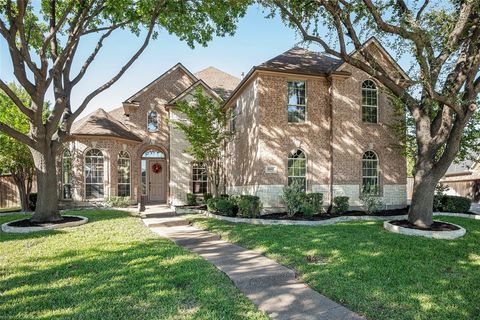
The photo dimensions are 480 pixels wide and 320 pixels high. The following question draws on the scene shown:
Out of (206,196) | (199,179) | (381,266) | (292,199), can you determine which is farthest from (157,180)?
(381,266)

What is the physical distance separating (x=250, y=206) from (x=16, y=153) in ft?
38.6

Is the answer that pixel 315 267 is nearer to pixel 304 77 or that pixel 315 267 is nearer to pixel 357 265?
pixel 357 265

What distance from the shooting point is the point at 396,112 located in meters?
14.1

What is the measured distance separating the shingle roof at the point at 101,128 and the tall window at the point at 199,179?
4214 millimetres

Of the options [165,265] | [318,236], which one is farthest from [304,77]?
[165,265]

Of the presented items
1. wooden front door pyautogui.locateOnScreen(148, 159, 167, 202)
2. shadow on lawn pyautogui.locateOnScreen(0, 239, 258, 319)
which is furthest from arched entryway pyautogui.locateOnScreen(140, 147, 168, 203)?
shadow on lawn pyautogui.locateOnScreen(0, 239, 258, 319)

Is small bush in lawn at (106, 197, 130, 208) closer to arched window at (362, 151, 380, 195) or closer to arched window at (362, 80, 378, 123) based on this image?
arched window at (362, 151, 380, 195)

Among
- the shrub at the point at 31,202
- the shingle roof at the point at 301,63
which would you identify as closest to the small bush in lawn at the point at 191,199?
the shrub at the point at 31,202

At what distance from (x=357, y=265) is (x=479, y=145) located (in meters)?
11.5

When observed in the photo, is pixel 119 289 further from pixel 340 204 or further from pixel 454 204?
pixel 454 204

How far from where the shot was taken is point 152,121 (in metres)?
19.7

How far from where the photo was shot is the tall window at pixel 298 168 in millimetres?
12941

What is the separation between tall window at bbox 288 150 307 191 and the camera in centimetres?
1294

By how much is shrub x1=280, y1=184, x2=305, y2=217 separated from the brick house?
111 centimetres
